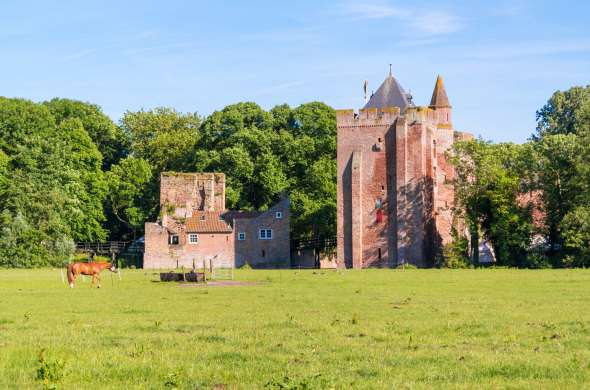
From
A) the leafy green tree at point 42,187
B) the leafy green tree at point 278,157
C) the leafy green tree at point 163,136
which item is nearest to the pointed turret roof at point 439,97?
the leafy green tree at point 278,157

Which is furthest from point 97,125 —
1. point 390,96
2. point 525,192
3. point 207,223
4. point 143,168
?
point 525,192

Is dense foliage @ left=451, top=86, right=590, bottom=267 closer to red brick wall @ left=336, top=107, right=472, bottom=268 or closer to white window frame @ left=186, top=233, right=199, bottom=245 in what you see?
red brick wall @ left=336, top=107, right=472, bottom=268

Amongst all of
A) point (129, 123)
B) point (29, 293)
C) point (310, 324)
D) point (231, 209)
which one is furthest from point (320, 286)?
point (129, 123)

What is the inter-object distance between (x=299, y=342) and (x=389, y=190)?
61.2 metres

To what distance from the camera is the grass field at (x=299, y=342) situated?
14.0 meters

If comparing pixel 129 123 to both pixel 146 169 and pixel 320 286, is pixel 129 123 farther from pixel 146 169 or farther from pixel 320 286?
pixel 320 286

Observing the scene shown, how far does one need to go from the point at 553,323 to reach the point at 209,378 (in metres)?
9.73

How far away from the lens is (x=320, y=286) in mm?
40844

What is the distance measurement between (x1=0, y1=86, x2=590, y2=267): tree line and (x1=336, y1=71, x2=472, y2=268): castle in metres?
2.85

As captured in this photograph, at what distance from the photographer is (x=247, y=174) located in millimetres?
88625

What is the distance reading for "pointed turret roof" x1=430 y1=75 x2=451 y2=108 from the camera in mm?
84125

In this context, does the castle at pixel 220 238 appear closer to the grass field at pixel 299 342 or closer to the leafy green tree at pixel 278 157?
the leafy green tree at pixel 278 157

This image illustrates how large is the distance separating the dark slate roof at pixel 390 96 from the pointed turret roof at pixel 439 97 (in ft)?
7.26

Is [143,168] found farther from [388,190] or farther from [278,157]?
[388,190]
